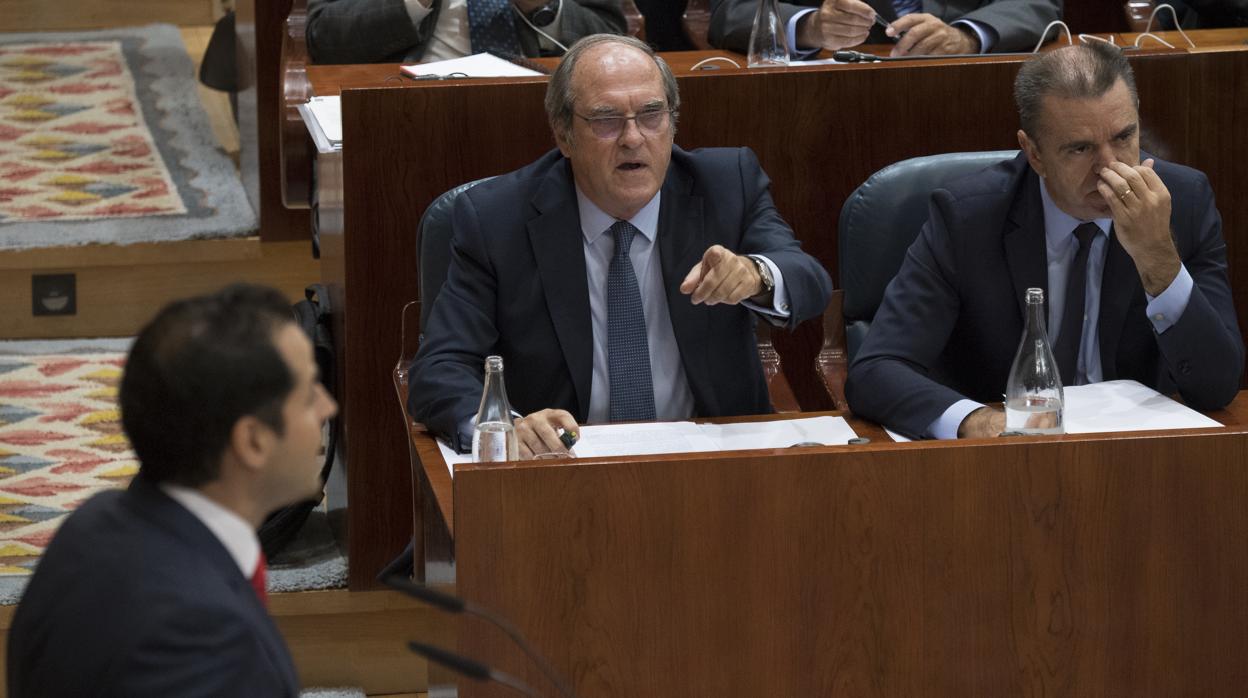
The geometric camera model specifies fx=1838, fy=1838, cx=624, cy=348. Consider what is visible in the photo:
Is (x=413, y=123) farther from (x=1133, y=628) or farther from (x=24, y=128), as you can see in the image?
(x=24, y=128)

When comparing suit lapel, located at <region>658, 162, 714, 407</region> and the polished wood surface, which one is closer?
suit lapel, located at <region>658, 162, 714, 407</region>

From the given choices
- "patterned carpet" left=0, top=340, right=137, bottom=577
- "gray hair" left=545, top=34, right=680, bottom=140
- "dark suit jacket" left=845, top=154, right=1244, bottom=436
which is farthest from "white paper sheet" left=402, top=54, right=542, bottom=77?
"dark suit jacket" left=845, top=154, right=1244, bottom=436

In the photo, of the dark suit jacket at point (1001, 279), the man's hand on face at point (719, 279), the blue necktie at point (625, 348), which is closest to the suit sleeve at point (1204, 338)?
the dark suit jacket at point (1001, 279)

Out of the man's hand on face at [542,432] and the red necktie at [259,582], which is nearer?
the red necktie at [259,582]

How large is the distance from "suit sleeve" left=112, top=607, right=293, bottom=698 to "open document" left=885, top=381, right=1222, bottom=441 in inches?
47.2

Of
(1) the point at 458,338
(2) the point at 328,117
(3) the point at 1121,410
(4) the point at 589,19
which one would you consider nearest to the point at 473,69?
(2) the point at 328,117

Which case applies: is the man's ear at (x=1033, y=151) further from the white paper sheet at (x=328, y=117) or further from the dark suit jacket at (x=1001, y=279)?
the white paper sheet at (x=328, y=117)

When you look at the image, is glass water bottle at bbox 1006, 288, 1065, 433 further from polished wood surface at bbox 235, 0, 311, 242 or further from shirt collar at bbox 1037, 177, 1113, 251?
polished wood surface at bbox 235, 0, 311, 242

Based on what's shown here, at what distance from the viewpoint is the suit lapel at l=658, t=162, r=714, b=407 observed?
2.46m

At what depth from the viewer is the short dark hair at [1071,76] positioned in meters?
2.36

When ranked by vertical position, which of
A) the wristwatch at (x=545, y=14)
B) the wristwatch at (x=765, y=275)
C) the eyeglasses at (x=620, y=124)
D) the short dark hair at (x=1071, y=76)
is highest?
the wristwatch at (x=545, y=14)

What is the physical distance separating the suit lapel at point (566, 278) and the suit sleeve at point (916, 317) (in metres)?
0.35

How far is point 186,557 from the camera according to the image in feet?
3.92

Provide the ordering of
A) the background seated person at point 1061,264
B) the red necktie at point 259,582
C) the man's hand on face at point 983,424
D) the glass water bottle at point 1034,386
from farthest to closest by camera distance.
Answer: the background seated person at point 1061,264 → the man's hand on face at point 983,424 → the glass water bottle at point 1034,386 → the red necktie at point 259,582
